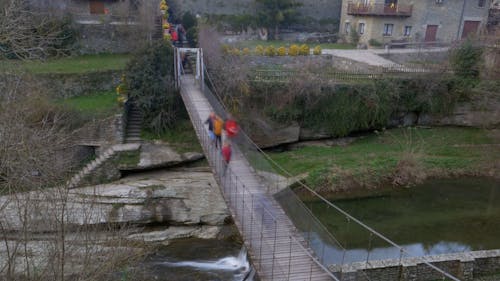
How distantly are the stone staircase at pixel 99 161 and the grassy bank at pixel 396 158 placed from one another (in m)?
5.51

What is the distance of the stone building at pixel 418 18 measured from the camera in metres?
25.2

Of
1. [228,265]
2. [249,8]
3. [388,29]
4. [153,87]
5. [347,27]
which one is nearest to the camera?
[228,265]

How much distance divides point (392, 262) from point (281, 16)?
751 inches

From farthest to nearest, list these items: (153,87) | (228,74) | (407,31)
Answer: (407,31)
(228,74)
(153,87)

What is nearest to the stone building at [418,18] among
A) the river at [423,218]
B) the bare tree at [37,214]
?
the river at [423,218]

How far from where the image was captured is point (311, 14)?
91.9 ft

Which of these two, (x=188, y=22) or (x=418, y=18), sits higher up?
(x=418, y=18)

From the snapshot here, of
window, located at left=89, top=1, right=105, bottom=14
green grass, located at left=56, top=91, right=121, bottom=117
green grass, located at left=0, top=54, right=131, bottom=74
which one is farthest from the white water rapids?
window, located at left=89, top=1, right=105, bottom=14

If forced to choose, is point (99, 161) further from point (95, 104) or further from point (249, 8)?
point (249, 8)

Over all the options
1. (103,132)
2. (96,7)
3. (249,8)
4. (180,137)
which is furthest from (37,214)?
(249,8)

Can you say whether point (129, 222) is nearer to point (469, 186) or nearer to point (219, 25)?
point (469, 186)

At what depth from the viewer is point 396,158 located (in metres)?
15.7

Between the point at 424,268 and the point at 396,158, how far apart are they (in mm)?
6846

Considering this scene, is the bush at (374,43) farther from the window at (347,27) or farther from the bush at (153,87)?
the bush at (153,87)
